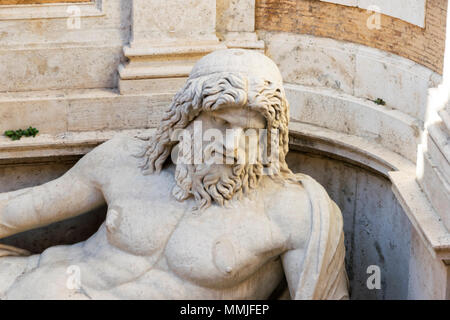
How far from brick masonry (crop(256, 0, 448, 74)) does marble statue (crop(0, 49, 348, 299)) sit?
3.61 ft

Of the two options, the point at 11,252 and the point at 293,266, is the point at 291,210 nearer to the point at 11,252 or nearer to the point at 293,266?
the point at 293,266

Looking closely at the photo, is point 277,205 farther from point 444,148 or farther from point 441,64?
point 441,64

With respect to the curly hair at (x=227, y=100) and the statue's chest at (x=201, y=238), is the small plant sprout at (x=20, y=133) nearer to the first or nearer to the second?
the statue's chest at (x=201, y=238)

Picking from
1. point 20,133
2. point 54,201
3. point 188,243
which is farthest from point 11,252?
point 188,243

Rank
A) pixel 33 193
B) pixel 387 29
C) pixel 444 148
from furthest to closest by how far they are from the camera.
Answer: pixel 387 29, pixel 33 193, pixel 444 148

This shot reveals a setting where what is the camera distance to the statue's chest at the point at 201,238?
5.29 m

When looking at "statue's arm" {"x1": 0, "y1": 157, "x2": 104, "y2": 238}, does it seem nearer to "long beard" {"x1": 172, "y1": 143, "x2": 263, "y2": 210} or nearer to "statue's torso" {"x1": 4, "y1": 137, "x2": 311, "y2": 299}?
"statue's torso" {"x1": 4, "y1": 137, "x2": 311, "y2": 299}

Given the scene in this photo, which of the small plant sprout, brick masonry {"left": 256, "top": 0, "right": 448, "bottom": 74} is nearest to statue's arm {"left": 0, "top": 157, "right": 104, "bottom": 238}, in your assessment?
the small plant sprout

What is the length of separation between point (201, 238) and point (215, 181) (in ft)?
0.97

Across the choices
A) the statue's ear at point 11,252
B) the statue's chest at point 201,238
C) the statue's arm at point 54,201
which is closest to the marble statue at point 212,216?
the statue's chest at point 201,238

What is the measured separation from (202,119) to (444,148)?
47.0 inches

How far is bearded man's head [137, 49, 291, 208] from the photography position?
5.07 metres

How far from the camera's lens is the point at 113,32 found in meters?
6.61
